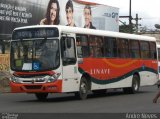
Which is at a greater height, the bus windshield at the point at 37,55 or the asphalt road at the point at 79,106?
the bus windshield at the point at 37,55

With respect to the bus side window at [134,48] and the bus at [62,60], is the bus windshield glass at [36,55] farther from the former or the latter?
the bus side window at [134,48]

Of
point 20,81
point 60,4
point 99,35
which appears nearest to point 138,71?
point 99,35

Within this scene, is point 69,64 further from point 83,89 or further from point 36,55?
point 83,89

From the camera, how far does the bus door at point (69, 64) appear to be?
1994cm

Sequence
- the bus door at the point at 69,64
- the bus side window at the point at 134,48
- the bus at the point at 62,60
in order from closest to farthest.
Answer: the bus at the point at 62,60, the bus door at the point at 69,64, the bus side window at the point at 134,48

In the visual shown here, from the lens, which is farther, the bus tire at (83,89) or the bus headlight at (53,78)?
the bus tire at (83,89)

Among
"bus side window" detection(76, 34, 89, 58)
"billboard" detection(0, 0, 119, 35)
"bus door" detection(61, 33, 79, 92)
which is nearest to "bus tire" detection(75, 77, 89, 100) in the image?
"bus door" detection(61, 33, 79, 92)

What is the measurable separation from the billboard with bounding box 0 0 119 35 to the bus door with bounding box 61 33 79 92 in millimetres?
17635

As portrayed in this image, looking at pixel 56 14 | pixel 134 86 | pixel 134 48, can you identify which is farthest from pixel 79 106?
pixel 56 14

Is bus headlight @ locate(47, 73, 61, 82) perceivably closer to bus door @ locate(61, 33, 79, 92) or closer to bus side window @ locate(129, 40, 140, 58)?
bus door @ locate(61, 33, 79, 92)

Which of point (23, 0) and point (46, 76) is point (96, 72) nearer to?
point (46, 76)

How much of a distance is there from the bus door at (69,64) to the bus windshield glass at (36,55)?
13.1 inches

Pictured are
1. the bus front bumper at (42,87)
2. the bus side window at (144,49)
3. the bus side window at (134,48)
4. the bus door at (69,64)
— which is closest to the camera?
the bus front bumper at (42,87)

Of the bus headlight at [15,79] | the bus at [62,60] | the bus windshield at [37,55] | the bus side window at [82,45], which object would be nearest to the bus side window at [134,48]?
the bus at [62,60]
